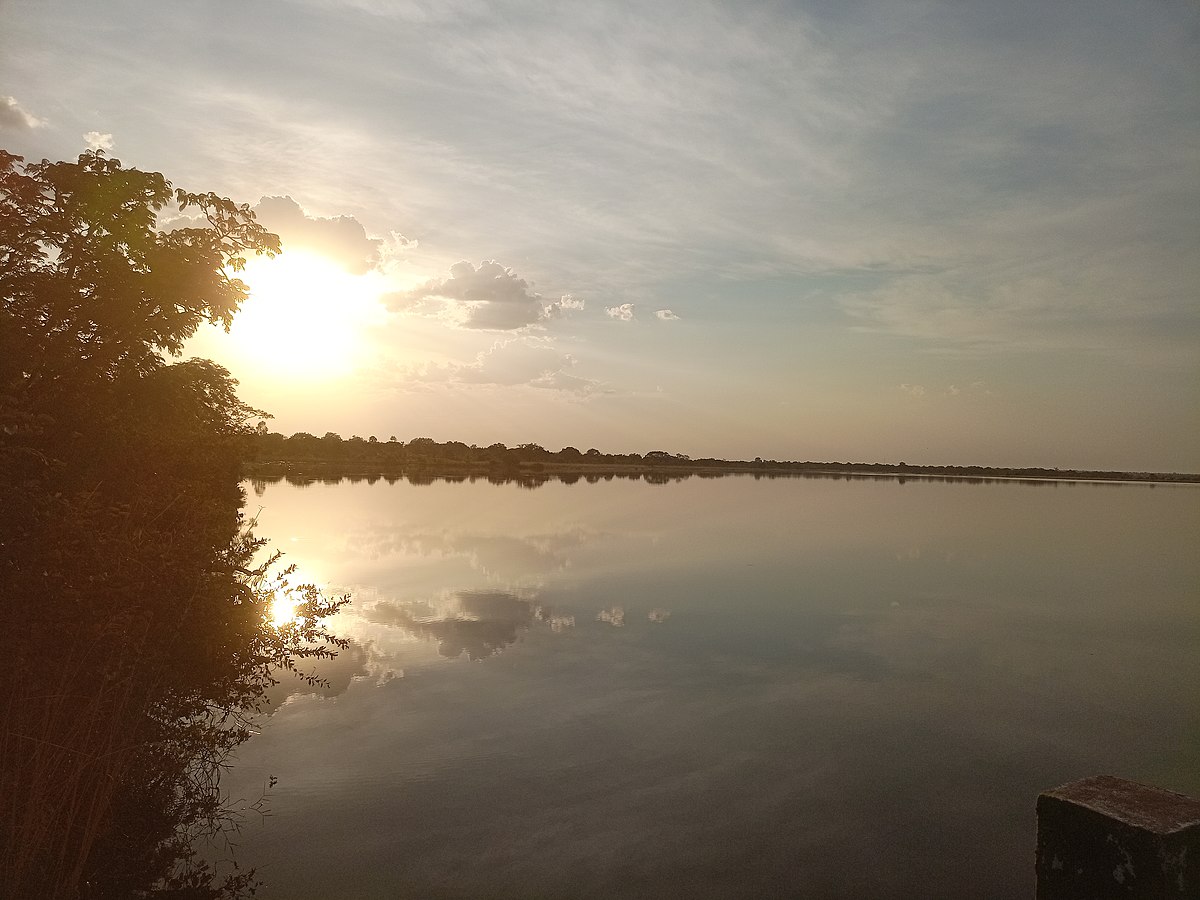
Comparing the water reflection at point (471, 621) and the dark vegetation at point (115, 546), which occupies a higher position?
the dark vegetation at point (115, 546)

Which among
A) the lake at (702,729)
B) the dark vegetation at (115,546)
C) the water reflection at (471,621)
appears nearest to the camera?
the dark vegetation at (115,546)

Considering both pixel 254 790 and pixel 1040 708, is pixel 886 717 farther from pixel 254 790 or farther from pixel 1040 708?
pixel 254 790

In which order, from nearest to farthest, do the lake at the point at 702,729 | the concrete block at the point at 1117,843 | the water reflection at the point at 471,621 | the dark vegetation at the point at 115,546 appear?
the concrete block at the point at 1117,843
the dark vegetation at the point at 115,546
the lake at the point at 702,729
the water reflection at the point at 471,621

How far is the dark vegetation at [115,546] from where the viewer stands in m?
8.25

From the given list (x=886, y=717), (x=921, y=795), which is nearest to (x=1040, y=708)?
(x=886, y=717)

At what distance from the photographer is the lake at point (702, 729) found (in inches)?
366

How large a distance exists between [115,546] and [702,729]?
9.79 m

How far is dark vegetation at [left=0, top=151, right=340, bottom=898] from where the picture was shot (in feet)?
27.1

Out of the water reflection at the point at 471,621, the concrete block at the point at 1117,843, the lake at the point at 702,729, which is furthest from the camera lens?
the water reflection at the point at 471,621

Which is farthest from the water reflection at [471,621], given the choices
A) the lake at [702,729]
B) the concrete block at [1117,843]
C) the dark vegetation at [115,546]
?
the concrete block at [1117,843]

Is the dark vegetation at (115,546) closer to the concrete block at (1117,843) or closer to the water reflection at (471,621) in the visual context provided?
the water reflection at (471,621)

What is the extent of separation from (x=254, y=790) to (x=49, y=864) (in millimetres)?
3222

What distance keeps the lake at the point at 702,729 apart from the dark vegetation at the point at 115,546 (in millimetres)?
1341

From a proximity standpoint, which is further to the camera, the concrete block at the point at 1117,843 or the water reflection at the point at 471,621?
the water reflection at the point at 471,621
